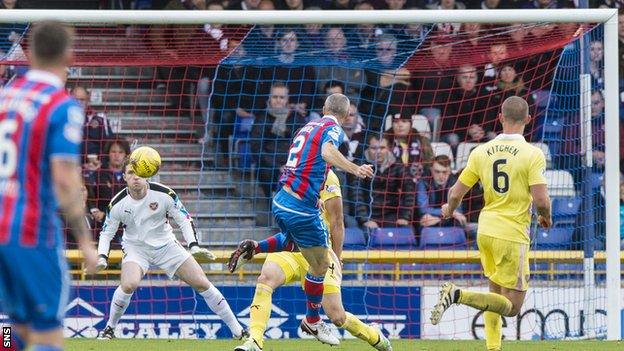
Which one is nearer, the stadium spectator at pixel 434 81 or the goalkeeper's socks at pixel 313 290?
the goalkeeper's socks at pixel 313 290

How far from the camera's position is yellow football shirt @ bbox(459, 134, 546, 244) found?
912 cm

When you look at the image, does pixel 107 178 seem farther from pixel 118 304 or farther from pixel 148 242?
pixel 118 304

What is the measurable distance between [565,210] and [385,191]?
6.69ft

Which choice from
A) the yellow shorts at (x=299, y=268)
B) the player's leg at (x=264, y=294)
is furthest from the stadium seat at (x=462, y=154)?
the player's leg at (x=264, y=294)

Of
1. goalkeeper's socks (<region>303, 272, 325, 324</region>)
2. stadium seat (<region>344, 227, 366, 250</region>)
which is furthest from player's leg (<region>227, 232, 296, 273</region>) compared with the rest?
stadium seat (<region>344, 227, 366, 250</region>)

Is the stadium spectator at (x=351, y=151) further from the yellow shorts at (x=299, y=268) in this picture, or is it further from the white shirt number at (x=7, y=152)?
the white shirt number at (x=7, y=152)

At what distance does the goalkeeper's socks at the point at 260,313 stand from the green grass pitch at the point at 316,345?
0.88 metres

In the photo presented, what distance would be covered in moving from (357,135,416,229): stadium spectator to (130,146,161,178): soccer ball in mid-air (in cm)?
348

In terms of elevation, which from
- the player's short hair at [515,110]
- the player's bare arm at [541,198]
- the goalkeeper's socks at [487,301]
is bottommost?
the goalkeeper's socks at [487,301]

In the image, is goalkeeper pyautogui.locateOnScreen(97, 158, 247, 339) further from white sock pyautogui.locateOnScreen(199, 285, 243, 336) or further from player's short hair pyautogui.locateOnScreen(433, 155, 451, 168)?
player's short hair pyautogui.locateOnScreen(433, 155, 451, 168)

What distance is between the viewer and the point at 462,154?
14469 millimetres

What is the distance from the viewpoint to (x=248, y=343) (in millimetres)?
9430

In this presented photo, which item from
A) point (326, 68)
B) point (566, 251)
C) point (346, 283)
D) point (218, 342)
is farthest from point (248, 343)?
point (326, 68)

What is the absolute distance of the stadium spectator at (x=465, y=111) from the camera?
47.7ft
